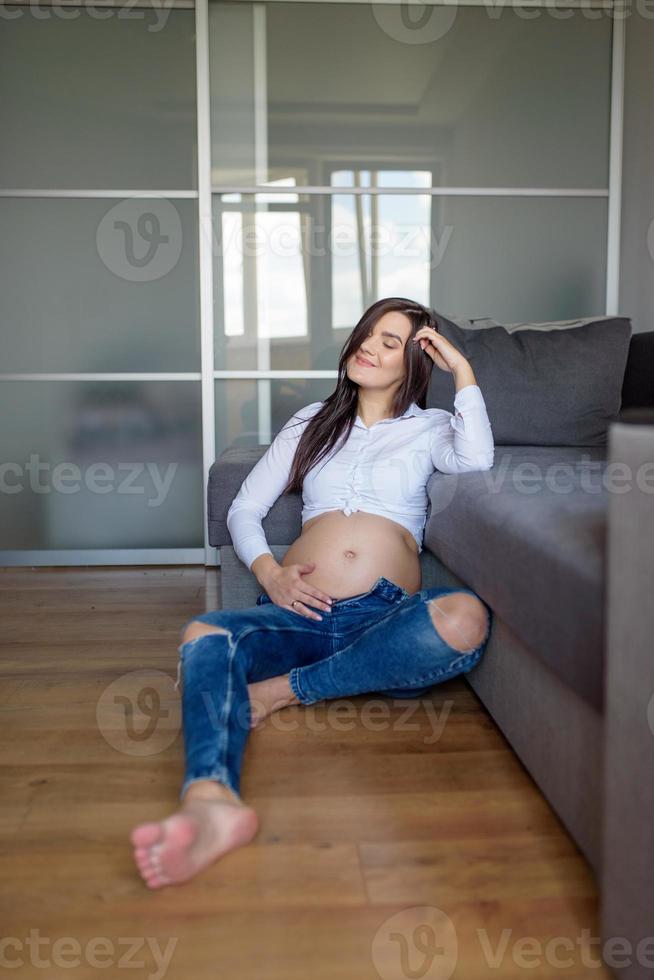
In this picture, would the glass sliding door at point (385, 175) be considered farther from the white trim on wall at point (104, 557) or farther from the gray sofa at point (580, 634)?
the gray sofa at point (580, 634)

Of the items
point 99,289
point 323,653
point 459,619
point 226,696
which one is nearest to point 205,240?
point 99,289

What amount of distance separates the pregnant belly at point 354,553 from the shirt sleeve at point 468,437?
0.64 feet

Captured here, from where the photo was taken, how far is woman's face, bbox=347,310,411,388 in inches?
75.4

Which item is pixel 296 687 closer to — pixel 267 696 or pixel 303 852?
pixel 267 696

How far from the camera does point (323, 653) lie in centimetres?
173

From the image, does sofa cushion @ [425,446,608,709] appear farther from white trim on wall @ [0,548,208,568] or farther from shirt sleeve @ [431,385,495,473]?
white trim on wall @ [0,548,208,568]

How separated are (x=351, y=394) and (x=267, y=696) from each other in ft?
2.43

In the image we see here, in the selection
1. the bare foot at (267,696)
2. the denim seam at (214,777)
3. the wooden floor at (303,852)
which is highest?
the denim seam at (214,777)

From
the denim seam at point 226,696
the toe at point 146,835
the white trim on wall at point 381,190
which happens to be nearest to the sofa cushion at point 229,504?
the denim seam at point 226,696

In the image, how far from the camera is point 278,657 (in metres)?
1.65

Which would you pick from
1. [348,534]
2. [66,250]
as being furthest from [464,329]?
[66,250]

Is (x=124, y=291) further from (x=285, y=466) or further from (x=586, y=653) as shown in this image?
(x=586, y=653)

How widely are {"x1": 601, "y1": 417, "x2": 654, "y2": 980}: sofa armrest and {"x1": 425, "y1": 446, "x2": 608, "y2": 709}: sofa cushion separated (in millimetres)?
76

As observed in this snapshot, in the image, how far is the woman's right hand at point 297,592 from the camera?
166cm
